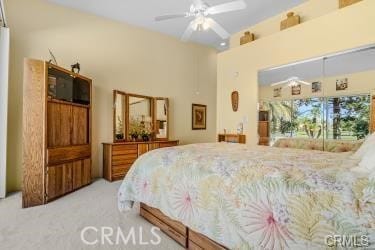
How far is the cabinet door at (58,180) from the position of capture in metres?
2.95

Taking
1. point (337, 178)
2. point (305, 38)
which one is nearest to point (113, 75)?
point (305, 38)

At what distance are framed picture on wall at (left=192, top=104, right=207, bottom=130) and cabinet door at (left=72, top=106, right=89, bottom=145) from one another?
285 centimetres

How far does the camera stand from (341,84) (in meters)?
3.13

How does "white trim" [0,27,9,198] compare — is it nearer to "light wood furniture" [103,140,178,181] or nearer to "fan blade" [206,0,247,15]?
"light wood furniture" [103,140,178,181]

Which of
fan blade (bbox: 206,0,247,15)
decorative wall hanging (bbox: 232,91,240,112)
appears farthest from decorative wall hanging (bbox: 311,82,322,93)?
fan blade (bbox: 206,0,247,15)

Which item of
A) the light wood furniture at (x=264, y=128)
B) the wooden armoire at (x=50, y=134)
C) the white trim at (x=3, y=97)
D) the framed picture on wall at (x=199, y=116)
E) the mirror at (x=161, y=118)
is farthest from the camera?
the framed picture on wall at (x=199, y=116)

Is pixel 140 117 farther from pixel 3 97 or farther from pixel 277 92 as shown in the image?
pixel 277 92

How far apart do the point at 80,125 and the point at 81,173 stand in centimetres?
80

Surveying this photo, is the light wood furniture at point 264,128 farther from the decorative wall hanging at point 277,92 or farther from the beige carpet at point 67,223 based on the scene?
the beige carpet at point 67,223

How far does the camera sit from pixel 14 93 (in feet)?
11.4

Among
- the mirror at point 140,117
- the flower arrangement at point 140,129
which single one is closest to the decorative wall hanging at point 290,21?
the mirror at point 140,117

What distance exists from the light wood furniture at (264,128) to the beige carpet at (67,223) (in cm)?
254

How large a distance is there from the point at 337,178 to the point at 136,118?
13.5 ft

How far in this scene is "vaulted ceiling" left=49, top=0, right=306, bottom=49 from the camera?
3.84m
